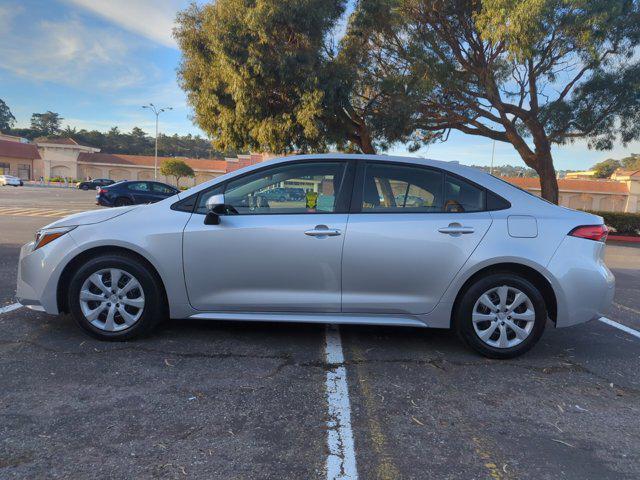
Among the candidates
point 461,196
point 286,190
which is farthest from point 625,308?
point 286,190

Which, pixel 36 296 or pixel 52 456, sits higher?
pixel 36 296

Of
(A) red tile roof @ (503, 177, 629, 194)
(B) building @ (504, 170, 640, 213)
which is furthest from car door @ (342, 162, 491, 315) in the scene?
(A) red tile roof @ (503, 177, 629, 194)

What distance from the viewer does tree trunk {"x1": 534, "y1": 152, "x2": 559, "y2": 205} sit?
54.7ft

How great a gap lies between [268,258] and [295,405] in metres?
1.24

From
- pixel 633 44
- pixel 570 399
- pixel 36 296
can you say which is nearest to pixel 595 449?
pixel 570 399

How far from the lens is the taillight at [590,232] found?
3.89m

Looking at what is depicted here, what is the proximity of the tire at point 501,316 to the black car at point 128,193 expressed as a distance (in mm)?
17932

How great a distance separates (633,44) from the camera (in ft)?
45.2

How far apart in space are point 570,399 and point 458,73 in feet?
43.5

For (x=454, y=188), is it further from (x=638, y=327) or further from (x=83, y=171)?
(x=83, y=171)

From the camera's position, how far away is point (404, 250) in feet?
12.6

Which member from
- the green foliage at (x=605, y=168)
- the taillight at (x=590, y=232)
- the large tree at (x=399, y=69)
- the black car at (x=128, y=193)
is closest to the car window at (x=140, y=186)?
the black car at (x=128, y=193)

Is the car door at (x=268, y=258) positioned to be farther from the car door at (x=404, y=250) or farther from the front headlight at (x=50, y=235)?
the front headlight at (x=50, y=235)

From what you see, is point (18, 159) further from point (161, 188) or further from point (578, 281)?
point (578, 281)
